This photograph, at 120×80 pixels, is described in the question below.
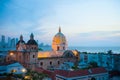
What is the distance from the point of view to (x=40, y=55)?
38719mm

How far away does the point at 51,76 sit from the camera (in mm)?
28562

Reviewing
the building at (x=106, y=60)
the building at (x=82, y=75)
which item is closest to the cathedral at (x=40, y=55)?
the building at (x=106, y=60)

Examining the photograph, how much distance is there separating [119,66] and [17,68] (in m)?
20.5

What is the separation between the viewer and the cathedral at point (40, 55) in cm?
3525

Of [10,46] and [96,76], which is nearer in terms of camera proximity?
[96,76]

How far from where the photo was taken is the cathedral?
3525cm

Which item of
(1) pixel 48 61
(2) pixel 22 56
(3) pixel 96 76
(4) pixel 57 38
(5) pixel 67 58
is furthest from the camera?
(4) pixel 57 38

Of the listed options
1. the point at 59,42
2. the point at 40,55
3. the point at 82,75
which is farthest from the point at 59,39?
the point at 82,75

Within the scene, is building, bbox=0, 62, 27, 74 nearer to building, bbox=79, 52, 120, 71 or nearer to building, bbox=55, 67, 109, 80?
building, bbox=55, 67, 109, 80

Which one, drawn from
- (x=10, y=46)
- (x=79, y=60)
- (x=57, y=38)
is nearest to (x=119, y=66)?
(x=79, y=60)

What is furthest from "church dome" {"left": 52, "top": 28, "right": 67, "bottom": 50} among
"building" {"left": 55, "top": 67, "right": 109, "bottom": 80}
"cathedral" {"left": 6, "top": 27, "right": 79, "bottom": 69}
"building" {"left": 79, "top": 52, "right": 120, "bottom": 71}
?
"building" {"left": 55, "top": 67, "right": 109, "bottom": 80}

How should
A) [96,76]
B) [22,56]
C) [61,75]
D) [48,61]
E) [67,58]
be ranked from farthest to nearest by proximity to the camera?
1. [67,58]
2. [48,61]
3. [22,56]
4. [96,76]
5. [61,75]

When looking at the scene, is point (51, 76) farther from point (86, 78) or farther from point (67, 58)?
point (67, 58)

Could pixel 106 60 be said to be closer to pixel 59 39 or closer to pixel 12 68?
pixel 59 39
